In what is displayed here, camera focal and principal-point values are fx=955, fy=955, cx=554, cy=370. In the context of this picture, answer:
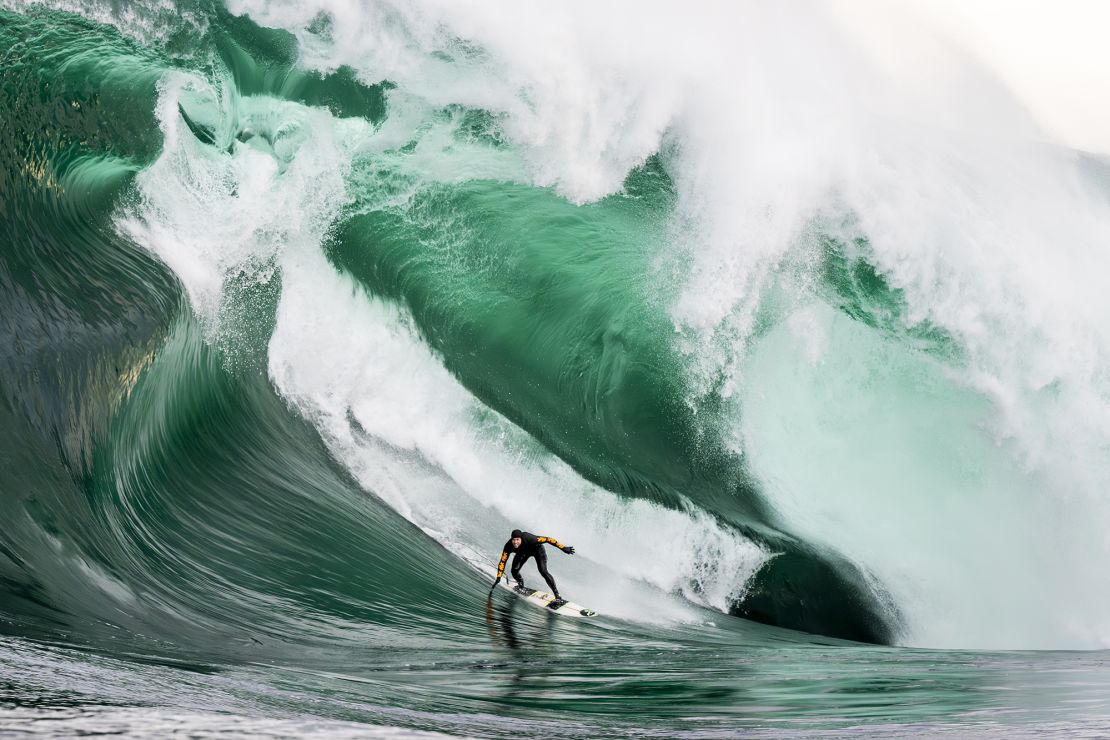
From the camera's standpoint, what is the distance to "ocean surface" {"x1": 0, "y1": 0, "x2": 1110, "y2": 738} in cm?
897

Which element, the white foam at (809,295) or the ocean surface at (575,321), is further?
the white foam at (809,295)

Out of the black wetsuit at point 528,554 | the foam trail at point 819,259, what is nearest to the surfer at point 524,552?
the black wetsuit at point 528,554

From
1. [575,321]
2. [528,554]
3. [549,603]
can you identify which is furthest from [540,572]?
[575,321]

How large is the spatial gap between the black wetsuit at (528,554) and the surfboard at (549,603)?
3.1 inches

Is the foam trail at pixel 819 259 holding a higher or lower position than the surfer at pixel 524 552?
higher

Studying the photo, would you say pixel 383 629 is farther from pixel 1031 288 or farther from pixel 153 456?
pixel 1031 288

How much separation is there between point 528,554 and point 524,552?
6 cm

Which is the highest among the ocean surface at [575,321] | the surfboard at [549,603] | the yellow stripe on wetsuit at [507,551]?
the ocean surface at [575,321]

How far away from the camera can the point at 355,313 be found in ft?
39.0

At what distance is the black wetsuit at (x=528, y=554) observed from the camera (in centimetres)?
927

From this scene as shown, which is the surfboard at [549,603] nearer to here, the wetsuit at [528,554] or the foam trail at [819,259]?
the wetsuit at [528,554]

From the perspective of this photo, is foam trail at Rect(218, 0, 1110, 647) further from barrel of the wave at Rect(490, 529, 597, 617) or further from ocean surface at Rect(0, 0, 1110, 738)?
barrel of the wave at Rect(490, 529, 597, 617)

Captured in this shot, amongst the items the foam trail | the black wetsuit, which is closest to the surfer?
the black wetsuit

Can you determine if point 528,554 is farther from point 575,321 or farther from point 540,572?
point 575,321
